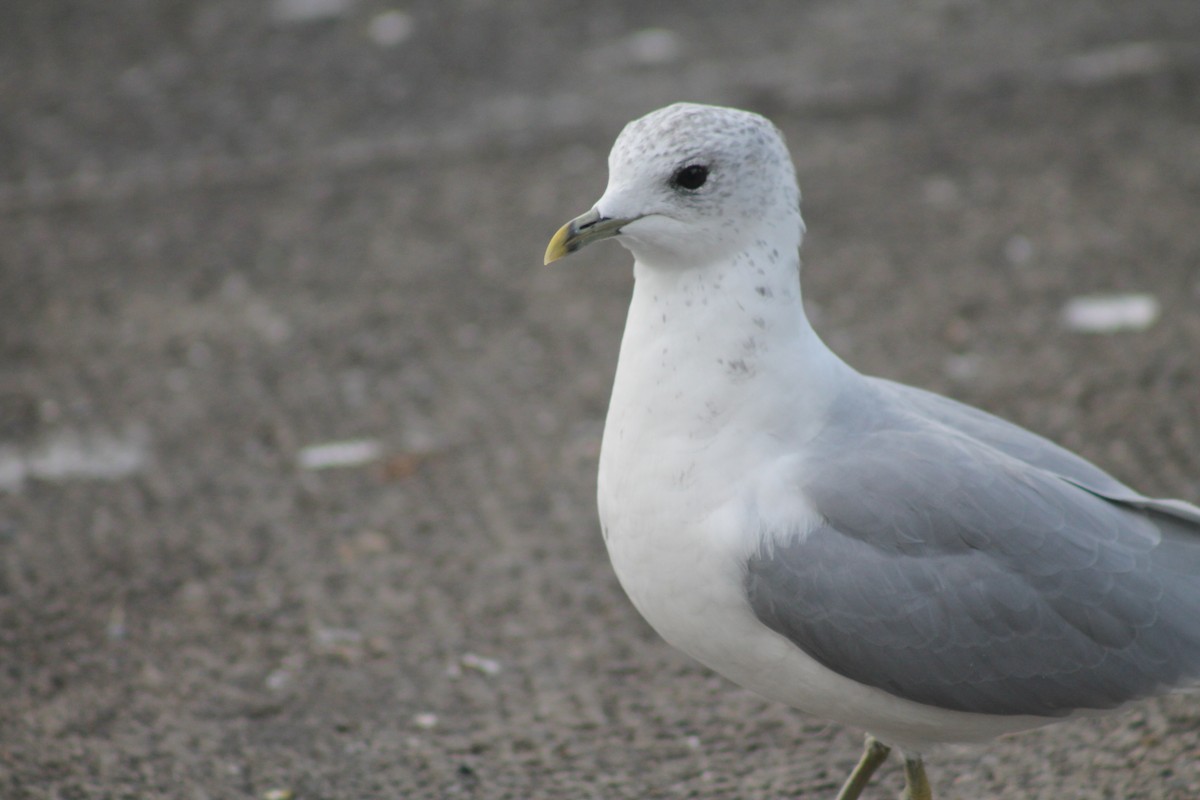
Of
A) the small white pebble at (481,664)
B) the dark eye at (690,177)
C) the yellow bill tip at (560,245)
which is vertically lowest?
the small white pebble at (481,664)

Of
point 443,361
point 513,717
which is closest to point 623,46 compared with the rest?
point 443,361

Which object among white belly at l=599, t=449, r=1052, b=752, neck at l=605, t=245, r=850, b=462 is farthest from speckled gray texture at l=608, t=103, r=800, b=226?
white belly at l=599, t=449, r=1052, b=752

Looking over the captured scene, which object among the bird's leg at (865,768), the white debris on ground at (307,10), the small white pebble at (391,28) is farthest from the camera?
the white debris on ground at (307,10)

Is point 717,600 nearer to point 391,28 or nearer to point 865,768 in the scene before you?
point 865,768

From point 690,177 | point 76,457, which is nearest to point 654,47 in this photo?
point 76,457

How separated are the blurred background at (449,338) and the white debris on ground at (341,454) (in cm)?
2

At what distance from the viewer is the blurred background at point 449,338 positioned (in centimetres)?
348

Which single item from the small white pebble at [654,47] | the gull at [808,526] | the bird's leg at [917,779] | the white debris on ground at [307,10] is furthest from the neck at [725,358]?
the white debris on ground at [307,10]

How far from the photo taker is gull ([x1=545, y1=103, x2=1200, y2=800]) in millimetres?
2693

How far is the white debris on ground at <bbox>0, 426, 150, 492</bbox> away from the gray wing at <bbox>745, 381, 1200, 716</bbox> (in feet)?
9.89

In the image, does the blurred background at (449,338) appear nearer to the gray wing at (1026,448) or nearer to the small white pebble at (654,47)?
the small white pebble at (654,47)

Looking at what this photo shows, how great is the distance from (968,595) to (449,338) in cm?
333

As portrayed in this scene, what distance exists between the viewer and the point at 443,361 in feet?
18.0

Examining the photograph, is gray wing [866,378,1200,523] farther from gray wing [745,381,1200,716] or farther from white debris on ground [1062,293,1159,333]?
white debris on ground [1062,293,1159,333]
